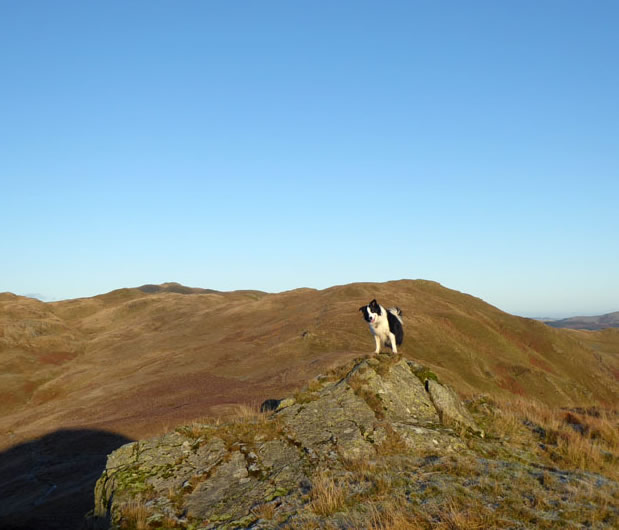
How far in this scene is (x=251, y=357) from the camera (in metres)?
47.1

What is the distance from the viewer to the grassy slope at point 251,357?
35312 millimetres

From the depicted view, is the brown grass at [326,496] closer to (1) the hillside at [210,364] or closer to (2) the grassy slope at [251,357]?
(1) the hillside at [210,364]

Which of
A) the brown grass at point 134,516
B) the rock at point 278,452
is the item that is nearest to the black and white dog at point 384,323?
the rock at point 278,452

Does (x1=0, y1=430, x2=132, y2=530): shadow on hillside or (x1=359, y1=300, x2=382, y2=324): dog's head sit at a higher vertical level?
(x1=359, y1=300, x2=382, y2=324): dog's head

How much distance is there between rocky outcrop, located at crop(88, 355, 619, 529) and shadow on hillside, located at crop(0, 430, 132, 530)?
787cm

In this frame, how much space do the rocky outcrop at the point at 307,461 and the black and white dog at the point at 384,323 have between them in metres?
2.98

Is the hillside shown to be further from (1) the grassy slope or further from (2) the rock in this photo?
(2) the rock

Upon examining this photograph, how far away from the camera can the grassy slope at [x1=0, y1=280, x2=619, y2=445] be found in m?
35.3

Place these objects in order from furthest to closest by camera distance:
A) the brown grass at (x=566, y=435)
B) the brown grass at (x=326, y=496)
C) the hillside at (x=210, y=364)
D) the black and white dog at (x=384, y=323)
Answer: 1. the hillside at (x=210, y=364)
2. the black and white dog at (x=384, y=323)
3. the brown grass at (x=566, y=435)
4. the brown grass at (x=326, y=496)

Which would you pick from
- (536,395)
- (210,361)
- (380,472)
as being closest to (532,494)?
(380,472)

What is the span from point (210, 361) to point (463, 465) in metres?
43.9

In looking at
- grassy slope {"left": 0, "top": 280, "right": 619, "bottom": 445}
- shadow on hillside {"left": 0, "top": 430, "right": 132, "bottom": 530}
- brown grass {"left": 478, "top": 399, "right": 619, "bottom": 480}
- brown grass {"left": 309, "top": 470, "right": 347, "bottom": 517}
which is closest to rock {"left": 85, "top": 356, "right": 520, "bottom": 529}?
brown grass {"left": 309, "top": 470, "right": 347, "bottom": 517}

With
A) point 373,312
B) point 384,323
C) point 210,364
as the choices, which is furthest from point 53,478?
point 210,364

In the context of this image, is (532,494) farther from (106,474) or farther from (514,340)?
(514,340)
